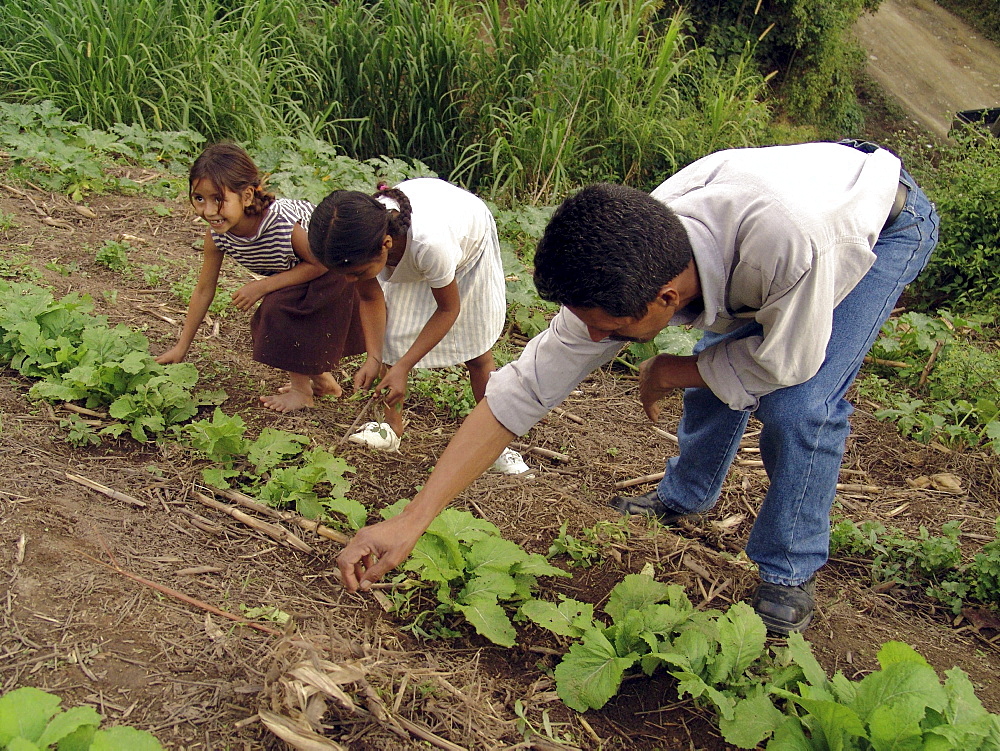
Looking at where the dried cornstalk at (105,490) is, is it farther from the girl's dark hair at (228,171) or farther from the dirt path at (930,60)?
the dirt path at (930,60)

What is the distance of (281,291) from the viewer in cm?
324

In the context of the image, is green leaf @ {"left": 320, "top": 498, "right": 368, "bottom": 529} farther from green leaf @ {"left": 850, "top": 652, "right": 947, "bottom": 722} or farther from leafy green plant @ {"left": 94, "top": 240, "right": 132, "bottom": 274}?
leafy green plant @ {"left": 94, "top": 240, "right": 132, "bottom": 274}

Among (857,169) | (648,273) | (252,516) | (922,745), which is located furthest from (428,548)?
(857,169)

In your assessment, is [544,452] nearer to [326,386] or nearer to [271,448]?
[326,386]

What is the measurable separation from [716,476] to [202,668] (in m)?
1.75

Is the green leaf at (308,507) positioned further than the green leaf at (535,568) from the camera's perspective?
Yes

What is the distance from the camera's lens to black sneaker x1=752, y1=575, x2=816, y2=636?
7.97 ft

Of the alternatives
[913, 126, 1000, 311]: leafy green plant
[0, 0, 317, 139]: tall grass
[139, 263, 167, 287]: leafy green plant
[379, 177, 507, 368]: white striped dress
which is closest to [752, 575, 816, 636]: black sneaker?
[379, 177, 507, 368]: white striped dress

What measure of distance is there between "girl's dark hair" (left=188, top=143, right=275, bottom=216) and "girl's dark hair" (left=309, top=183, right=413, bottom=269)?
0.52 meters

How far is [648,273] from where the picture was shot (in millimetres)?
1795

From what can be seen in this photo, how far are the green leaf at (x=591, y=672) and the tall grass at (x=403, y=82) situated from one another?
179 inches

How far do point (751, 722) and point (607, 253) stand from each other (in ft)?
3.76

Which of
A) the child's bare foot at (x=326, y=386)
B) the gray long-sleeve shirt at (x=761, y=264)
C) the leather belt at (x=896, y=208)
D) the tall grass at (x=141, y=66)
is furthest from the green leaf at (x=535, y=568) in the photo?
the tall grass at (x=141, y=66)

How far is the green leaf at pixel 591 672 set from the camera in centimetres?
206
